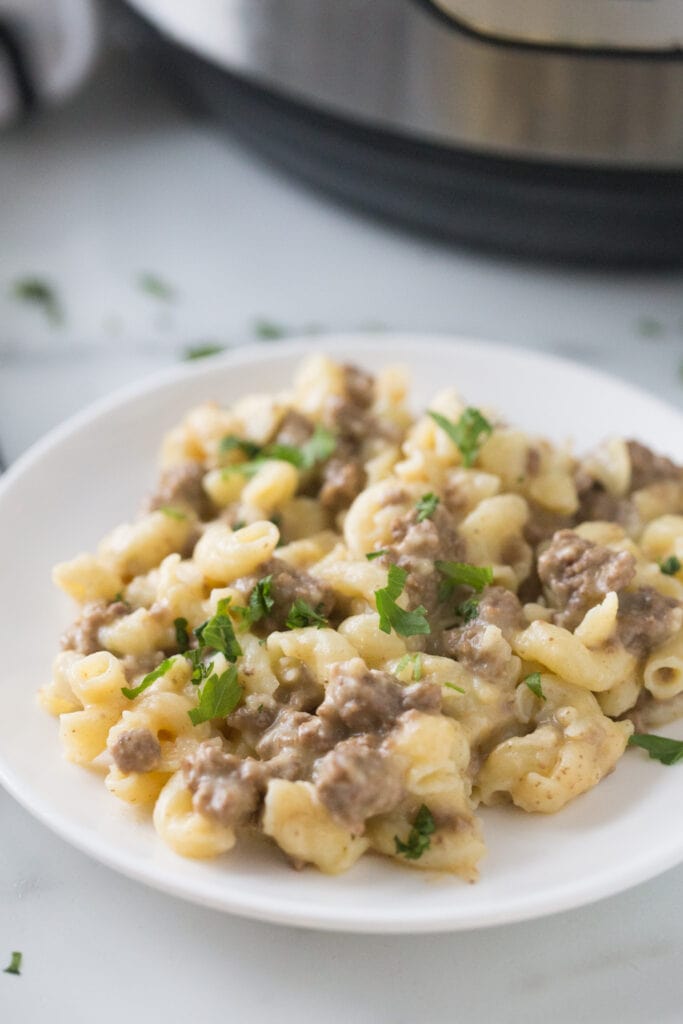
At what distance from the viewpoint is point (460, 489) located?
204 centimetres

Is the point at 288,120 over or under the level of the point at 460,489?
over

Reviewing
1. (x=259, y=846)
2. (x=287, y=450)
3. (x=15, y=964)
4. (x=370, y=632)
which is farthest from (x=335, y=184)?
(x=15, y=964)

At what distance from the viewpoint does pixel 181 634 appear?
187 cm

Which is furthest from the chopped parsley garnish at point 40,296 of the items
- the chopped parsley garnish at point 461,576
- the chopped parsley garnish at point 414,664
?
the chopped parsley garnish at point 414,664

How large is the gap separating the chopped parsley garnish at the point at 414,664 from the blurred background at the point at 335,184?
1162mm

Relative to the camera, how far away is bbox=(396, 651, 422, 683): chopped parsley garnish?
5.64 feet

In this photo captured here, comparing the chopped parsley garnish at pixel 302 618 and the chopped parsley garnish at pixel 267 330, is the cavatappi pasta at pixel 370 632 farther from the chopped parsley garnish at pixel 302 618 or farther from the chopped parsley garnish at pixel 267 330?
the chopped parsley garnish at pixel 267 330

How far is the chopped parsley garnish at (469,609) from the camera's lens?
6.00 feet

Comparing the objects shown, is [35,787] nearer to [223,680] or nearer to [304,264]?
[223,680]

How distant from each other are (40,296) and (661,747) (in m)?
2.05

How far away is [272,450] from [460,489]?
14.1 inches

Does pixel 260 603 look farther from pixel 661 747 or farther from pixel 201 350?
pixel 201 350

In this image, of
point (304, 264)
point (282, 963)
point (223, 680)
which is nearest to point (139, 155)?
point (304, 264)

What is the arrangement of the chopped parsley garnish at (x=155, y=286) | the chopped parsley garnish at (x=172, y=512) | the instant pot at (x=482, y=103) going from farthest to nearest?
the chopped parsley garnish at (x=155, y=286) → the instant pot at (x=482, y=103) → the chopped parsley garnish at (x=172, y=512)
